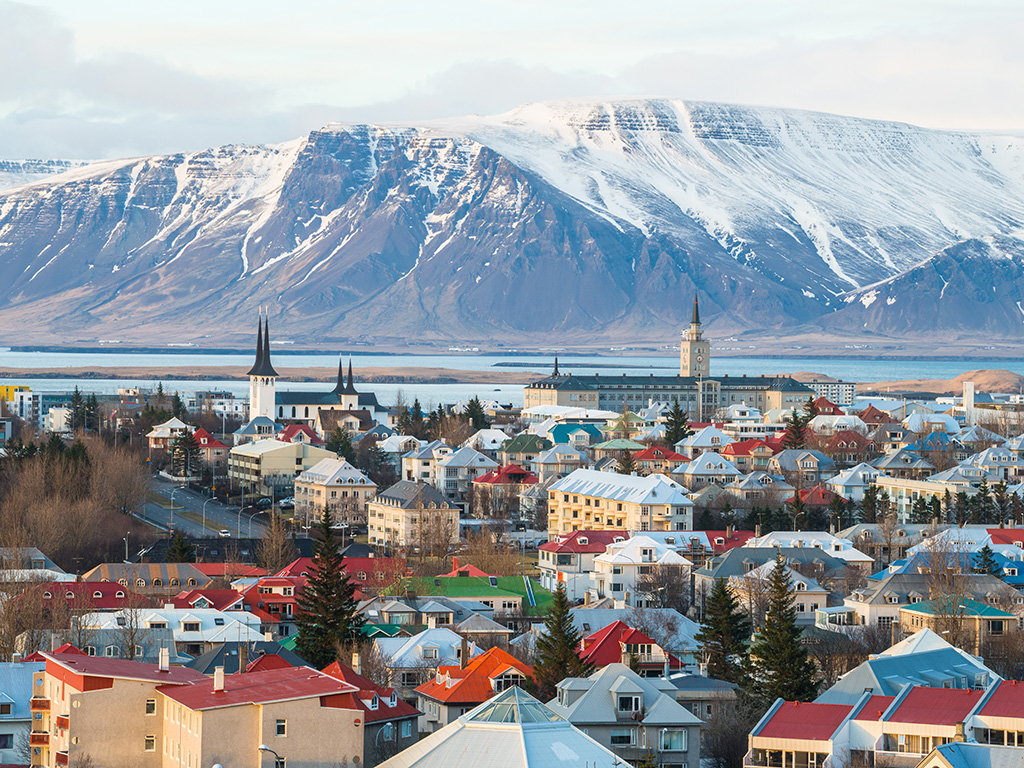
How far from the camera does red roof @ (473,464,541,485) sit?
381ft

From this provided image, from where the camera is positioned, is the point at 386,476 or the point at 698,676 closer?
the point at 698,676

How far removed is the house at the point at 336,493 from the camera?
106875mm

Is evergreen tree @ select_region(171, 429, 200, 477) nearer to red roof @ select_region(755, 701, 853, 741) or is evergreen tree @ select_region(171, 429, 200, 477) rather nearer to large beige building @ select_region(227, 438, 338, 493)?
large beige building @ select_region(227, 438, 338, 493)

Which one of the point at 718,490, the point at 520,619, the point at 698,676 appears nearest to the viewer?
the point at 698,676

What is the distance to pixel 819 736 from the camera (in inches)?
1638

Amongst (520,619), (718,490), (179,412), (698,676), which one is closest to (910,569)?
(520,619)

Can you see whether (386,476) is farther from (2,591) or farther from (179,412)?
(2,591)

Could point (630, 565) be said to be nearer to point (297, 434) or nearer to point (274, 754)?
point (274, 754)

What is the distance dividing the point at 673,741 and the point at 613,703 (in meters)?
1.58

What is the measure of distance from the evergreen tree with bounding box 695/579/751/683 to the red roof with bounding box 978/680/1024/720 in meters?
10.8

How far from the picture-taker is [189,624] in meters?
58.0

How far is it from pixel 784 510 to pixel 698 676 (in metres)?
49.3

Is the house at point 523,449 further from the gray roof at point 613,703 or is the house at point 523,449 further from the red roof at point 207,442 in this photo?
the gray roof at point 613,703

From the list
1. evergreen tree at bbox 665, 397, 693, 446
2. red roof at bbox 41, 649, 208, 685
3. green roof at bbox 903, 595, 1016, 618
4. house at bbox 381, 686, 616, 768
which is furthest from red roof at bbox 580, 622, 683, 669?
evergreen tree at bbox 665, 397, 693, 446
